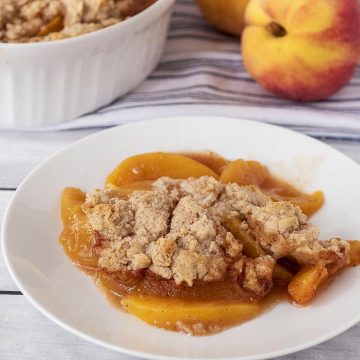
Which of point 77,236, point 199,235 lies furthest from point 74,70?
point 199,235

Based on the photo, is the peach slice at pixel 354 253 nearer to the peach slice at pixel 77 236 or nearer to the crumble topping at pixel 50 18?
the peach slice at pixel 77 236

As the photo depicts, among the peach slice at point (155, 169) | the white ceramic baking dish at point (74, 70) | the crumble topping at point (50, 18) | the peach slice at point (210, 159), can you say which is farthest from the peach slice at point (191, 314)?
the crumble topping at point (50, 18)

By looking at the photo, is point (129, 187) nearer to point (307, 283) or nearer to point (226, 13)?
point (307, 283)

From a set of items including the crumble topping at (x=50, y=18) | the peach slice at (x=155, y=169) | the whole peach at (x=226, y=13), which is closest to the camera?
the peach slice at (x=155, y=169)

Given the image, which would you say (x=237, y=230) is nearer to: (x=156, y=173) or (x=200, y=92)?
(x=156, y=173)

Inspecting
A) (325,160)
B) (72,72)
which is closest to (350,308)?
(325,160)

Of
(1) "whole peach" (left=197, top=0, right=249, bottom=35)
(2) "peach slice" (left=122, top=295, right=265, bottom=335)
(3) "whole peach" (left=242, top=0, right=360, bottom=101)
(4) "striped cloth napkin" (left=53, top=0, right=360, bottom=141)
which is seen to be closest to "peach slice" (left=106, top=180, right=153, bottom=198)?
(2) "peach slice" (left=122, top=295, right=265, bottom=335)
